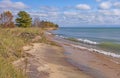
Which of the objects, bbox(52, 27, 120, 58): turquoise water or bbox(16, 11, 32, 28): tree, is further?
bbox(16, 11, 32, 28): tree

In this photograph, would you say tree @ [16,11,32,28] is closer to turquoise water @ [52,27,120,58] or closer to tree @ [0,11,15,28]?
tree @ [0,11,15,28]

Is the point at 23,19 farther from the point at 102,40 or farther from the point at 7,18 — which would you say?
the point at 102,40

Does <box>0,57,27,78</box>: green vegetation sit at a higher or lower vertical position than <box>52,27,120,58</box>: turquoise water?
higher

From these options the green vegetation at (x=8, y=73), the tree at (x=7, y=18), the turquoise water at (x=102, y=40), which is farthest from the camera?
the tree at (x=7, y=18)

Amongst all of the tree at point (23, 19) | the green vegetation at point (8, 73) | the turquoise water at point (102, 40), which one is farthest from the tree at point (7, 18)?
the green vegetation at point (8, 73)

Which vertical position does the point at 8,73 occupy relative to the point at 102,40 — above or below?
above

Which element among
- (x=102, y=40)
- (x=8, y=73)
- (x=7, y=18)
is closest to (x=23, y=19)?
(x=7, y=18)

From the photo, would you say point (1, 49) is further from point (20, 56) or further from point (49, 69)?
point (49, 69)

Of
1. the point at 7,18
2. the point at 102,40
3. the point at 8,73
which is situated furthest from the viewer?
the point at 7,18

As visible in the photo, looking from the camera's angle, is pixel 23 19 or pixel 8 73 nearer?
pixel 8 73

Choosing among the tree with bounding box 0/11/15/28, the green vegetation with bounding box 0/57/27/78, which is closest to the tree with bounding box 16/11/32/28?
the tree with bounding box 0/11/15/28

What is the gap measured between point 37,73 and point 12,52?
3.34 metres

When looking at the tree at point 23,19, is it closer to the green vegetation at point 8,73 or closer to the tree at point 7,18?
the tree at point 7,18

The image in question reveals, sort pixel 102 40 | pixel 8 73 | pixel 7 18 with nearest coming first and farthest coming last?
pixel 8 73 < pixel 102 40 < pixel 7 18
